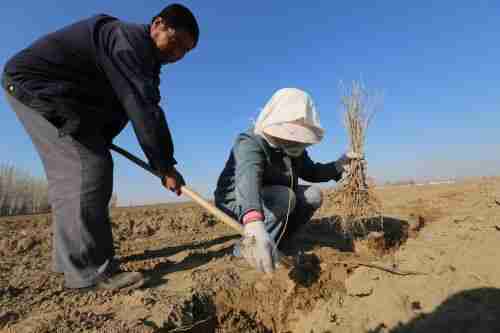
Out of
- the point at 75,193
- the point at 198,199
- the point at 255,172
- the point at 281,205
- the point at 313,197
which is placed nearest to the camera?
the point at 75,193

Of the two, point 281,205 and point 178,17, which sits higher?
point 178,17

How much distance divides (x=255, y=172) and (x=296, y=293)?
0.81 meters

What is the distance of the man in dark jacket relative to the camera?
1.78 metres

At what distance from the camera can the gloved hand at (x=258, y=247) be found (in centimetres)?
179

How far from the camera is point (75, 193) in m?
1.79

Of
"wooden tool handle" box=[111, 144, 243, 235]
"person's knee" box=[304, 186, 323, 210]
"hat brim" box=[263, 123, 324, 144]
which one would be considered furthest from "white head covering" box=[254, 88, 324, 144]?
"wooden tool handle" box=[111, 144, 243, 235]

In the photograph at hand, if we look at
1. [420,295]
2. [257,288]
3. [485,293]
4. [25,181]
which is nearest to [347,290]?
[420,295]

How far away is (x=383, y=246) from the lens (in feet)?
8.51

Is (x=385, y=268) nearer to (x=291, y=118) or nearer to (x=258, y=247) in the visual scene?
(x=258, y=247)

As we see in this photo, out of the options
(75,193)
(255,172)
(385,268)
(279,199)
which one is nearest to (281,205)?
(279,199)

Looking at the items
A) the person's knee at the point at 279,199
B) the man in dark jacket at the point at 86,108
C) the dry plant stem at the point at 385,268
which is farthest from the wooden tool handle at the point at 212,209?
the dry plant stem at the point at 385,268

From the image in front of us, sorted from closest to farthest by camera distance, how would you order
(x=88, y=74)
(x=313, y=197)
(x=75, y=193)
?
(x=75, y=193), (x=88, y=74), (x=313, y=197)

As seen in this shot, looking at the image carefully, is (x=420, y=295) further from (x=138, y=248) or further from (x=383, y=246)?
(x=138, y=248)

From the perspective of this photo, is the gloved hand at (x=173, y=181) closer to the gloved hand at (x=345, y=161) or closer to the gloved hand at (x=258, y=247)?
the gloved hand at (x=258, y=247)
